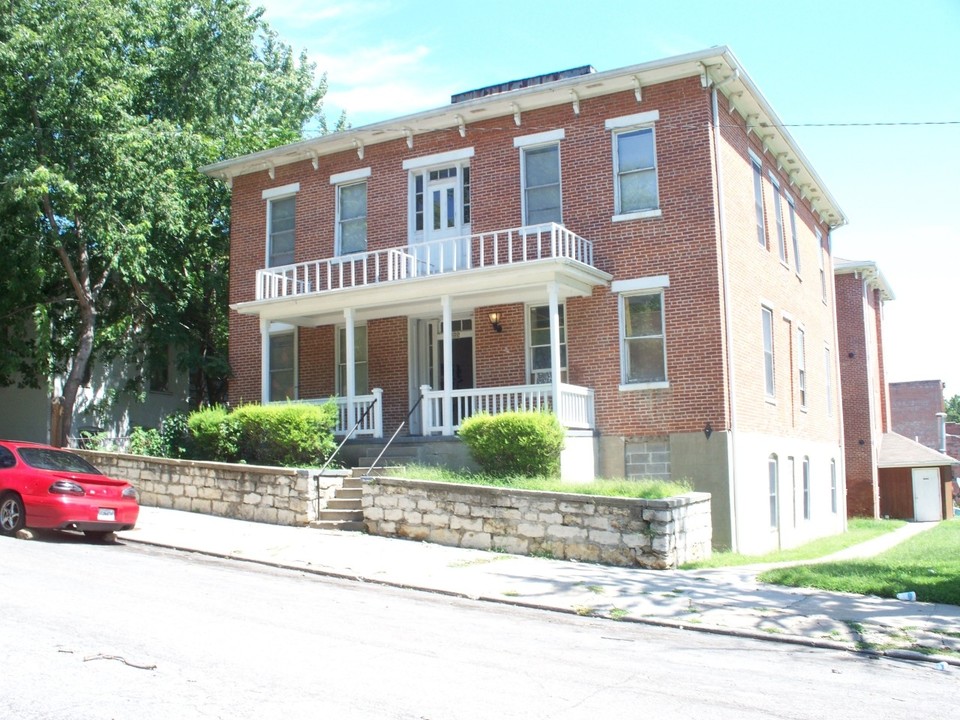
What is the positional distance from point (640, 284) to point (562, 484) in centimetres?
545

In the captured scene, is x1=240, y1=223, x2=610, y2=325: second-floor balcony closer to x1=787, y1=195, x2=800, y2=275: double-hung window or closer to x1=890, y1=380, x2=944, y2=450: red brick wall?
x1=787, y1=195, x2=800, y2=275: double-hung window

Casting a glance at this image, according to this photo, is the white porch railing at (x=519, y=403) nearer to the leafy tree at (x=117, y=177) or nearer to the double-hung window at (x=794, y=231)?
the leafy tree at (x=117, y=177)

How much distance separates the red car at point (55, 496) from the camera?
12.9m

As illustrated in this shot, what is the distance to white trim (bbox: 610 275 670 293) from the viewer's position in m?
17.8

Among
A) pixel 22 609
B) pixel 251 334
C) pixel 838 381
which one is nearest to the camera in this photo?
pixel 22 609

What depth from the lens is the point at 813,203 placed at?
85.1 ft

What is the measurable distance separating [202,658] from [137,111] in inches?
816

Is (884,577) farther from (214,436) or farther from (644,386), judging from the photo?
(214,436)

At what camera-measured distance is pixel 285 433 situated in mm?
17609

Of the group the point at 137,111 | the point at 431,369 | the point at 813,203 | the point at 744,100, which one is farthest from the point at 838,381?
the point at 137,111

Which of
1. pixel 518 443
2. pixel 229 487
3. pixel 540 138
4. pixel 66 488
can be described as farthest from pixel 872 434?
pixel 66 488

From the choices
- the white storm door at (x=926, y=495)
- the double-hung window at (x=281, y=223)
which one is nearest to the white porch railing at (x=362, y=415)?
the double-hung window at (x=281, y=223)

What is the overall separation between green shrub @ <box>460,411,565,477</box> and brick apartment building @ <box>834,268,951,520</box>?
1900 centimetres

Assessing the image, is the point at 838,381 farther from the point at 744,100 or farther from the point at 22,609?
the point at 22,609
